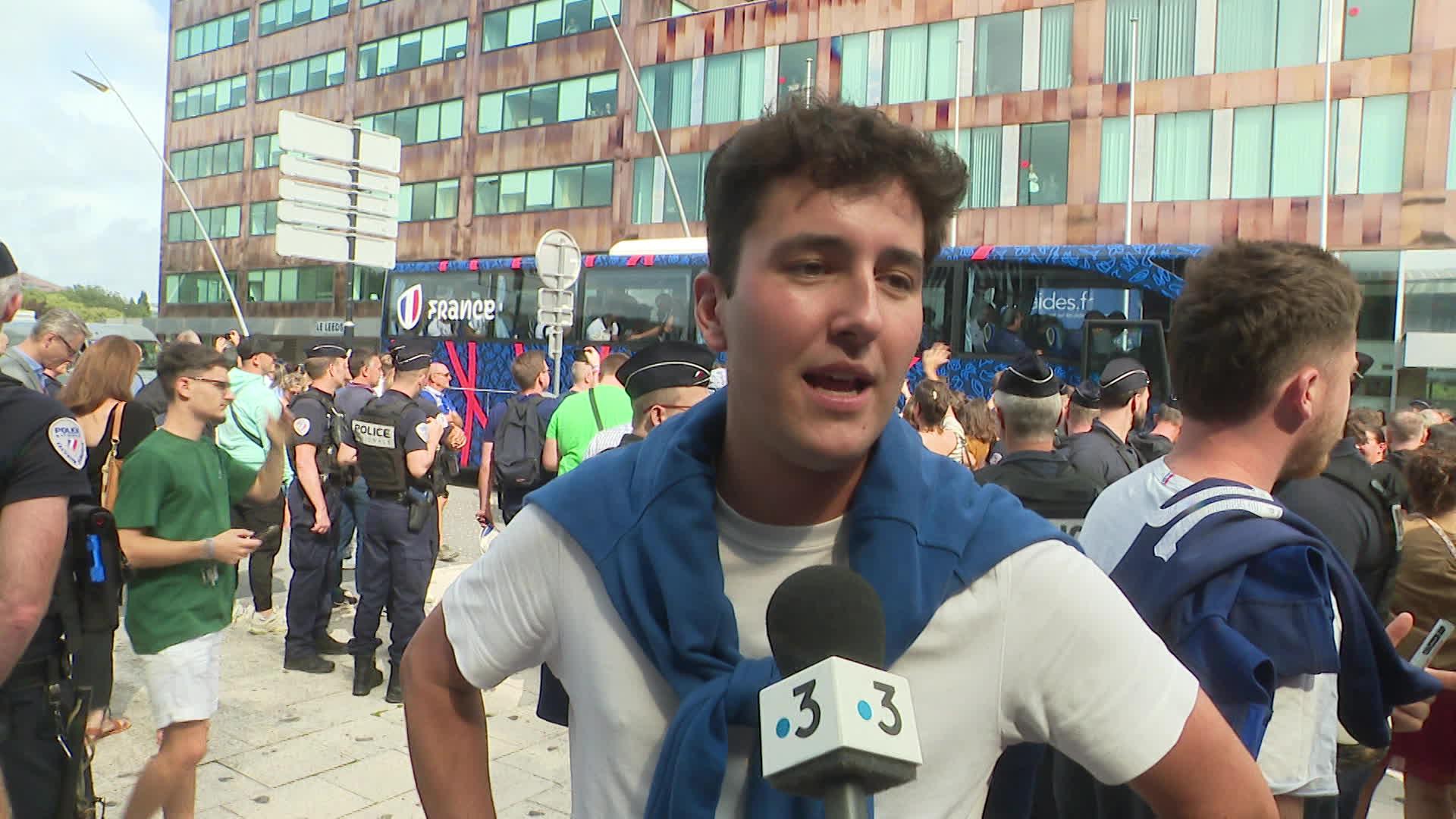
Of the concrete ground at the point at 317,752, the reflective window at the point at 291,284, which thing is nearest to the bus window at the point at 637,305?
the concrete ground at the point at 317,752

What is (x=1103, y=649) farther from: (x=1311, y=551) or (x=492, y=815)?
(x=492, y=815)

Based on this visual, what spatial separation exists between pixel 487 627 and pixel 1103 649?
89 cm

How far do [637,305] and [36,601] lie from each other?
14860 millimetres

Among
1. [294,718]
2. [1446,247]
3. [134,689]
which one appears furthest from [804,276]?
[1446,247]

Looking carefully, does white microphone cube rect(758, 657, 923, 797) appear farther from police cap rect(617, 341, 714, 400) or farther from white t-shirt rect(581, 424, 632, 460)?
white t-shirt rect(581, 424, 632, 460)

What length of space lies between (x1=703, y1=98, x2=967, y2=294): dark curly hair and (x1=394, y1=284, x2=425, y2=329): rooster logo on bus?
772 inches

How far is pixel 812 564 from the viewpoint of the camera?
5.10 feet

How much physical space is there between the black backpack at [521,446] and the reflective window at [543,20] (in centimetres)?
3234

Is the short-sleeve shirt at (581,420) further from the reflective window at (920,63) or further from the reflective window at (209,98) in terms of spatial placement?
the reflective window at (209,98)

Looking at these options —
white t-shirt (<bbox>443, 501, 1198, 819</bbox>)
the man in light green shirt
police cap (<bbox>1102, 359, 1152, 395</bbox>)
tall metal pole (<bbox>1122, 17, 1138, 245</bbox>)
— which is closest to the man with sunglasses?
the man in light green shirt

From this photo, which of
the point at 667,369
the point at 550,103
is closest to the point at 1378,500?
the point at 667,369

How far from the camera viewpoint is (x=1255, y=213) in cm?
2739

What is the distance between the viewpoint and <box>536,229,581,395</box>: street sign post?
453 inches

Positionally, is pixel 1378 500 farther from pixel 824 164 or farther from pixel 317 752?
pixel 317 752
